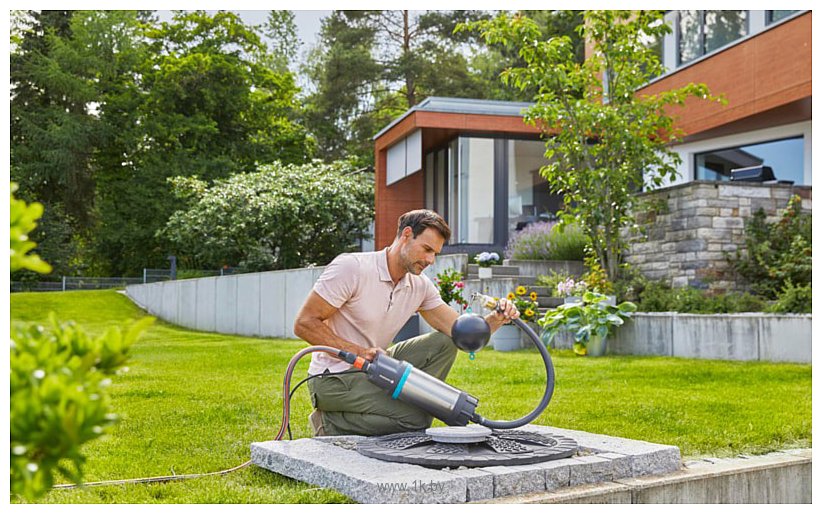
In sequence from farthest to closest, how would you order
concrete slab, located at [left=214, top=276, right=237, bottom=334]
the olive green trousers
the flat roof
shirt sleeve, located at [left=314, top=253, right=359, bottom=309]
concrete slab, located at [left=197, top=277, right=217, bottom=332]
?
1. concrete slab, located at [left=197, top=277, right=217, bottom=332]
2. concrete slab, located at [left=214, top=276, right=237, bottom=334]
3. the flat roof
4. the olive green trousers
5. shirt sleeve, located at [left=314, top=253, right=359, bottom=309]

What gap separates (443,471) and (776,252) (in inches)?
285

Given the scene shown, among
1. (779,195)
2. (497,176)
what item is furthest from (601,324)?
(497,176)

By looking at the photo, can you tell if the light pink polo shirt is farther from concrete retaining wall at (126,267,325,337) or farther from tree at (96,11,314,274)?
tree at (96,11,314,274)

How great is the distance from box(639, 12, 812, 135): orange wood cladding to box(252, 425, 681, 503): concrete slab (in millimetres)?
7683

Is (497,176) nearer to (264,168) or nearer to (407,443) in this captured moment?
(264,168)

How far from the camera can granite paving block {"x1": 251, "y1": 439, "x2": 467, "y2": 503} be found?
246cm

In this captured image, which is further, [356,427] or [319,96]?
[319,96]

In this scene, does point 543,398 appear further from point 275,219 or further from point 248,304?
point 275,219

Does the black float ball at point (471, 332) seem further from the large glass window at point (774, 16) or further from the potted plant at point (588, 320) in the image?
the large glass window at point (774, 16)

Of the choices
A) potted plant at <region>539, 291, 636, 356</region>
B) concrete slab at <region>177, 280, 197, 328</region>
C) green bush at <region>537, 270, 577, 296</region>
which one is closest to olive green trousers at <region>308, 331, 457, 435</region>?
potted plant at <region>539, 291, 636, 356</region>

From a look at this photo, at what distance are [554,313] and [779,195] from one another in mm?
2927

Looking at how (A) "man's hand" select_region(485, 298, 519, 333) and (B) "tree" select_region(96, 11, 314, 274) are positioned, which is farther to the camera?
(B) "tree" select_region(96, 11, 314, 274)

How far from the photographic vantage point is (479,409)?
15.3 feet

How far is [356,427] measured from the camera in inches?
134
